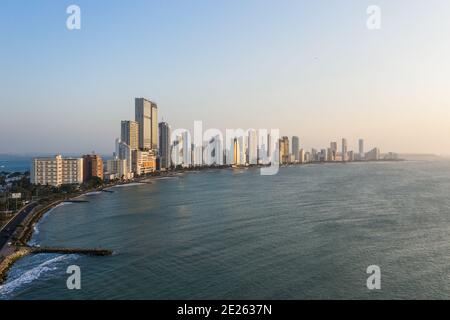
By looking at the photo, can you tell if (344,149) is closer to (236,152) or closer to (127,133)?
(236,152)

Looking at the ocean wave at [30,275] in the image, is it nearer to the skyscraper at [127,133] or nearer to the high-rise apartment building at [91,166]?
the high-rise apartment building at [91,166]

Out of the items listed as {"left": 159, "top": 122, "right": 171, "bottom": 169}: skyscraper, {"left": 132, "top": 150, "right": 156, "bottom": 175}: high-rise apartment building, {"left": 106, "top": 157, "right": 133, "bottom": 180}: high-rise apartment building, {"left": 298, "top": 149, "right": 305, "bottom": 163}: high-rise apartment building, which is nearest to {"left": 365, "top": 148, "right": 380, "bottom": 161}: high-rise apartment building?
{"left": 298, "top": 149, "right": 305, "bottom": 163}: high-rise apartment building

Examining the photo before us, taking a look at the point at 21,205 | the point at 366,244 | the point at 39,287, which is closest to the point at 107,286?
the point at 39,287

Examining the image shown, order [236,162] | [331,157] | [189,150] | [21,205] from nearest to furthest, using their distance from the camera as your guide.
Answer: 1. [21,205]
2. [189,150]
3. [236,162]
4. [331,157]

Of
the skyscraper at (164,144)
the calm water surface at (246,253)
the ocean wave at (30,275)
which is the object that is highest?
the skyscraper at (164,144)

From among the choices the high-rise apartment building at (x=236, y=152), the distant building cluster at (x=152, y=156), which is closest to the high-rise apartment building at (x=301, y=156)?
the distant building cluster at (x=152, y=156)
